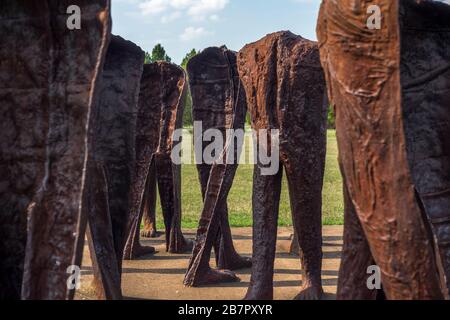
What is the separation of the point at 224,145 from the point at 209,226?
34.0 inches

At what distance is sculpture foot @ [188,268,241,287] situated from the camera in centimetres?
534

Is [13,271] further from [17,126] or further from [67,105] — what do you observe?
[67,105]

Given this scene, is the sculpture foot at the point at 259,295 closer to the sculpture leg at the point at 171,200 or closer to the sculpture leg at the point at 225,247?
the sculpture leg at the point at 225,247

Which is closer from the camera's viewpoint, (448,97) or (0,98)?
(0,98)

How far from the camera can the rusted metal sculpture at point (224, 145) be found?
5336 millimetres

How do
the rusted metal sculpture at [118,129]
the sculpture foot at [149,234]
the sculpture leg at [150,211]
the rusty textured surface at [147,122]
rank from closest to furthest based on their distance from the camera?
1. the rusted metal sculpture at [118,129]
2. the rusty textured surface at [147,122]
3. the sculpture leg at [150,211]
4. the sculpture foot at [149,234]

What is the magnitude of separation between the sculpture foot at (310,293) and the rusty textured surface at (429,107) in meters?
1.34

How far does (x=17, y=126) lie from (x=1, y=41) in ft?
1.49

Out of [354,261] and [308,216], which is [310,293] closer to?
[308,216]

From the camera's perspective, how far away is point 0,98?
3.15 m

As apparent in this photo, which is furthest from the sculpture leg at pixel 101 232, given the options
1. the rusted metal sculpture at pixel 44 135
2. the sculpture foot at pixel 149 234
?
the sculpture foot at pixel 149 234
